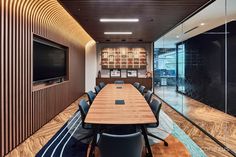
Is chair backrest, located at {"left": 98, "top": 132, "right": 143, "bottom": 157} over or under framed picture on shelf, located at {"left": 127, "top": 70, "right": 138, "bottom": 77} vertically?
under

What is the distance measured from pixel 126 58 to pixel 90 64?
2025mm

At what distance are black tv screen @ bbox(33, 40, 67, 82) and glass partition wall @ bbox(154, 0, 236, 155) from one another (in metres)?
4.12

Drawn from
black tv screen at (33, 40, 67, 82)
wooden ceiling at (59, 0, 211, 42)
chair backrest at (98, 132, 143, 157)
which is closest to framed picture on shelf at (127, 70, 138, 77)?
black tv screen at (33, 40, 67, 82)

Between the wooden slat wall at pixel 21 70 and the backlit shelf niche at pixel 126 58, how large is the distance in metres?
4.80

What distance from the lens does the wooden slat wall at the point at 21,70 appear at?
9.52 feet

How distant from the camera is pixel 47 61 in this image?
4.96 meters

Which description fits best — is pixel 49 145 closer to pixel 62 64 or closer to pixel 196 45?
pixel 62 64

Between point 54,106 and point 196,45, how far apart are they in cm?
616

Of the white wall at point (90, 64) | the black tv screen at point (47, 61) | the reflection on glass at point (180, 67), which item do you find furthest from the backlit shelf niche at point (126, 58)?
the black tv screen at point (47, 61)

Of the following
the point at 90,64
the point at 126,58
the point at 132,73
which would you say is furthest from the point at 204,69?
the point at 90,64

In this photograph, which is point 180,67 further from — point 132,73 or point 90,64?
point 90,64

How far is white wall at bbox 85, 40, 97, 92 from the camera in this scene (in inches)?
393

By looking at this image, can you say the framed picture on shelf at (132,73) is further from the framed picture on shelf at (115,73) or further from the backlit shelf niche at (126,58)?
the framed picture on shelf at (115,73)

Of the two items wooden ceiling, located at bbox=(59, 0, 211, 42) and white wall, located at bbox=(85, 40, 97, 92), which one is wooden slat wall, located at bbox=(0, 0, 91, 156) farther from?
white wall, located at bbox=(85, 40, 97, 92)
